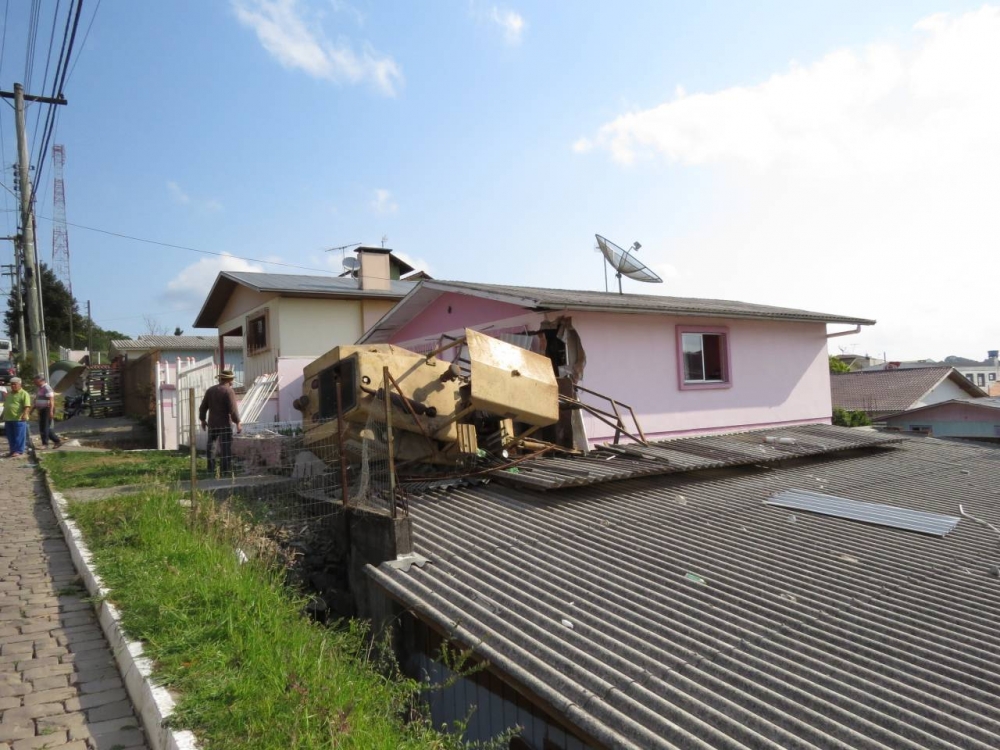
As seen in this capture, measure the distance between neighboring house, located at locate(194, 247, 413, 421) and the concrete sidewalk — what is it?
9935mm

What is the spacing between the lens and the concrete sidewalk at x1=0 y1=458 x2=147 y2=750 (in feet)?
10.6

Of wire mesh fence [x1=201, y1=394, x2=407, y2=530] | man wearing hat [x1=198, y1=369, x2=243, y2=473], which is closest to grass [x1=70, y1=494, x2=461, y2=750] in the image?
wire mesh fence [x1=201, y1=394, x2=407, y2=530]

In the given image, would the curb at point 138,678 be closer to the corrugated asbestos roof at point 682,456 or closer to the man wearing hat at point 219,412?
the corrugated asbestos roof at point 682,456

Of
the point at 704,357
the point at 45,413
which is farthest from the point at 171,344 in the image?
the point at 704,357

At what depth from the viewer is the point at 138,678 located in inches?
137

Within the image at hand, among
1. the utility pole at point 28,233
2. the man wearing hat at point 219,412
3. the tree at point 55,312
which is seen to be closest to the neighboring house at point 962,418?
the man wearing hat at point 219,412

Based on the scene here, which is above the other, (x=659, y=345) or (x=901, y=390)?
(x=659, y=345)

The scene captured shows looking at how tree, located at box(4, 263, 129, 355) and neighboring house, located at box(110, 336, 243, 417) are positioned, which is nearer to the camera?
neighboring house, located at box(110, 336, 243, 417)

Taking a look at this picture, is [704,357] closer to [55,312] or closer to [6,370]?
[6,370]

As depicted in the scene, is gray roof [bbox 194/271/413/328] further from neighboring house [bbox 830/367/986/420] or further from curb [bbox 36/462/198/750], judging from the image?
neighboring house [bbox 830/367/986/420]

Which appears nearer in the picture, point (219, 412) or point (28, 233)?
point (219, 412)

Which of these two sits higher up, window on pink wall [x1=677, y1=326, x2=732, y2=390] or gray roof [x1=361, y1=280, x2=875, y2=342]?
gray roof [x1=361, y1=280, x2=875, y2=342]

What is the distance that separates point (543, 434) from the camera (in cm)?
980

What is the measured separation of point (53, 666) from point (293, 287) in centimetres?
1434
